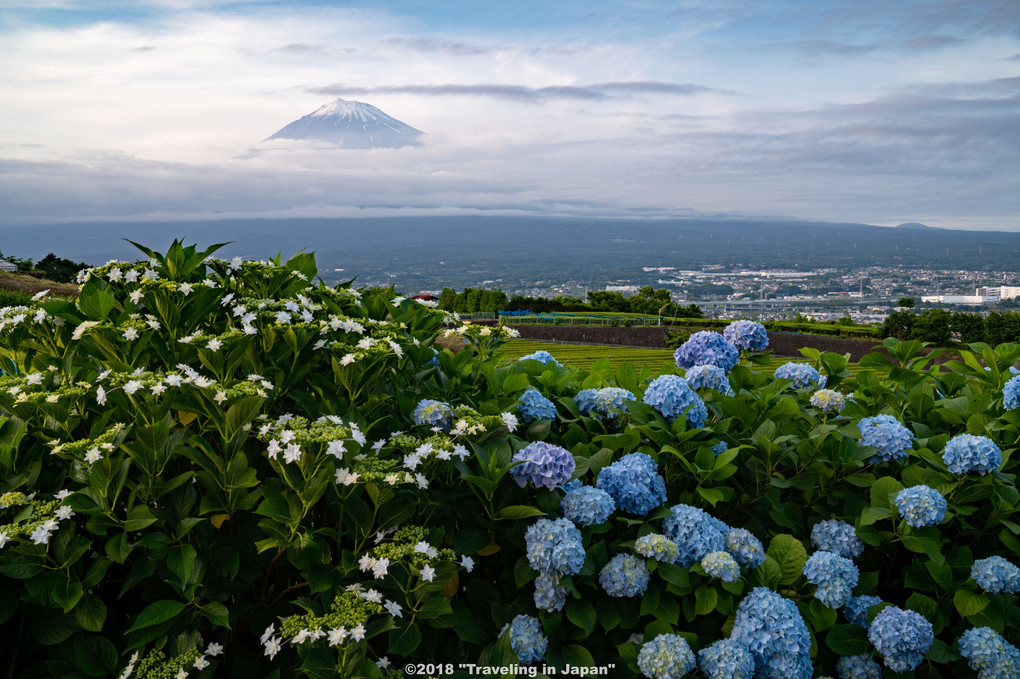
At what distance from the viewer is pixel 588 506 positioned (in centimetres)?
195

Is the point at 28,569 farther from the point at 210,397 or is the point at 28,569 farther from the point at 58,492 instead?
the point at 210,397

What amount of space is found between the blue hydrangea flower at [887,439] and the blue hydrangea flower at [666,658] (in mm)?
1007

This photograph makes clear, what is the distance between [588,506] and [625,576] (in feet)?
0.73

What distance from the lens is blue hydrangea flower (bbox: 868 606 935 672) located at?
1989mm

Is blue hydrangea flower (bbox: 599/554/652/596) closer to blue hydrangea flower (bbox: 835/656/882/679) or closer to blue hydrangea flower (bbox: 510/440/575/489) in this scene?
blue hydrangea flower (bbox: 510/440/575/489)

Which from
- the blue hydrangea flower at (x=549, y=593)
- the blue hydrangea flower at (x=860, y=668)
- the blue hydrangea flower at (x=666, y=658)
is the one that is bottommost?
the blue hydrangea flower at (x=860, y=668)

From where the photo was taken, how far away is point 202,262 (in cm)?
237

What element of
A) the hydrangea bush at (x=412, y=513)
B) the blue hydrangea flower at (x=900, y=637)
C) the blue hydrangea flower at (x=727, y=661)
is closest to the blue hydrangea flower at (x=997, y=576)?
the hydrangea bush at (x=412, y=513)

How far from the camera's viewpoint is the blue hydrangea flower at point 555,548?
1.83m

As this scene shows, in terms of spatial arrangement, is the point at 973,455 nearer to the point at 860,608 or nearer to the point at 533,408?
the point at 860,608

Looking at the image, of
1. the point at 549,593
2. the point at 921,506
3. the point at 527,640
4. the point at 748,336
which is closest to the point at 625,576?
the point at 549,593

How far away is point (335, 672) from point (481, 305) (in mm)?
49067

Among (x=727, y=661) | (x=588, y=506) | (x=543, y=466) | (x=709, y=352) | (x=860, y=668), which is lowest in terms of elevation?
(x=860, y=668)

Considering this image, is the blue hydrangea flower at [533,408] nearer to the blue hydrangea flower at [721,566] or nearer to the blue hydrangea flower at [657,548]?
the blue hydrangea flower at [657,548]
